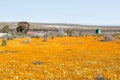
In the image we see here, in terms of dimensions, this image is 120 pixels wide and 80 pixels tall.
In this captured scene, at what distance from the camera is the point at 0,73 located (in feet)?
69.6

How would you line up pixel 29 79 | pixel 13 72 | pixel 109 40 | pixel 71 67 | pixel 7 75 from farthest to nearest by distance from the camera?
pixel 109 40 < pixel 71 67 < pixel 13 72 < pixel 7 75 < pixel 29 79

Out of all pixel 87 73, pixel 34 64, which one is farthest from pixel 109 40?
pixel 87 73

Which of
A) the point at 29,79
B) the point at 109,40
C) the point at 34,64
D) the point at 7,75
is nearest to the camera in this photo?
the point at 29,79

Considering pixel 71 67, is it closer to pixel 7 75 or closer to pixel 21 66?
pixel 21 66

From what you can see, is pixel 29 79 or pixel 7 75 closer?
pixel 29 79

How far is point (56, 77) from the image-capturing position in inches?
773

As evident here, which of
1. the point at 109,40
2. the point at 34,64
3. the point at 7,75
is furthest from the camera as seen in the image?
the point at 109,40

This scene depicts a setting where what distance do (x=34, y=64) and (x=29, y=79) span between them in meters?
7.76

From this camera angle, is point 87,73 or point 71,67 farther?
point 71,67

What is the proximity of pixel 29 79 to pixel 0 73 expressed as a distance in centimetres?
321

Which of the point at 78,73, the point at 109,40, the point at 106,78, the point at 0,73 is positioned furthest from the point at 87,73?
the point at 109,40

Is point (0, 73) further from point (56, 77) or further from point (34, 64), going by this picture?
point (34, 64)

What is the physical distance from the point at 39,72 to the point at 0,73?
2.60m

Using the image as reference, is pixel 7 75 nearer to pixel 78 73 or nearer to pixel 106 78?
pixel 78 73
